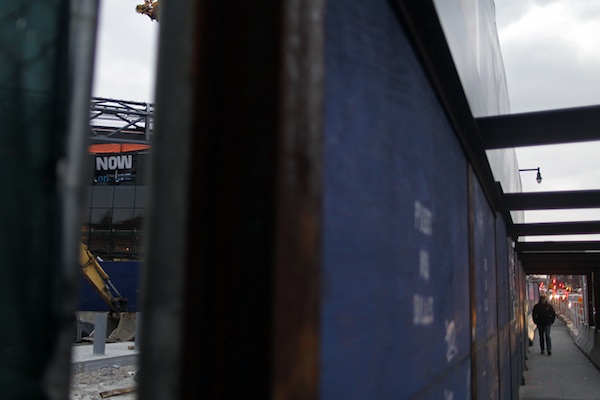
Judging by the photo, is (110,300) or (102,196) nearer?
(110,300)

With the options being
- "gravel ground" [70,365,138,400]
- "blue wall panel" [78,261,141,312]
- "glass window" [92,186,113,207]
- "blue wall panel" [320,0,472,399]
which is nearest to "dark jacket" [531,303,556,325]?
"gravel ground" [70,365,138,400]

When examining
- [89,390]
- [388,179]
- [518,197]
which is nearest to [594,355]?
[518,197]

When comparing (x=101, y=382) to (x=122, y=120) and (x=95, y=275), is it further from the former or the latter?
(x=122, y=120)

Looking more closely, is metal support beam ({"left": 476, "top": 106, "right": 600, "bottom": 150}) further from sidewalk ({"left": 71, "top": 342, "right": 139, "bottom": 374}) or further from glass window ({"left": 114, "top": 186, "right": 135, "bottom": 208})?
glass window ({"left": 114, "top": 186, "right": 135, "bottom": 208})

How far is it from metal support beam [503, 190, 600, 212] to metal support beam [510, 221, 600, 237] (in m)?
3.21

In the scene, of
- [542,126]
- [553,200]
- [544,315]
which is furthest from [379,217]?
[544,315]

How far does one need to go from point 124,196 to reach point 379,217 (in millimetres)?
40042

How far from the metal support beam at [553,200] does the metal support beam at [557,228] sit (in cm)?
321

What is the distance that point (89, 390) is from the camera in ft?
39.1

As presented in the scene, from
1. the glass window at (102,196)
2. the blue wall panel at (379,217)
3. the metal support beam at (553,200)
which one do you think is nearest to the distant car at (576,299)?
the metal support beam at (553,200)

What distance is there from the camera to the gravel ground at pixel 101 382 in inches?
450

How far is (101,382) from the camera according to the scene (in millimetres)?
12906

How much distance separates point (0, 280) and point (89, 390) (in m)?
12.0

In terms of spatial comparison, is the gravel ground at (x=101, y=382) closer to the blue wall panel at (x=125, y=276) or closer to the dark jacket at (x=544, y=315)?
the blue wall panel at (x=125, y=276)
